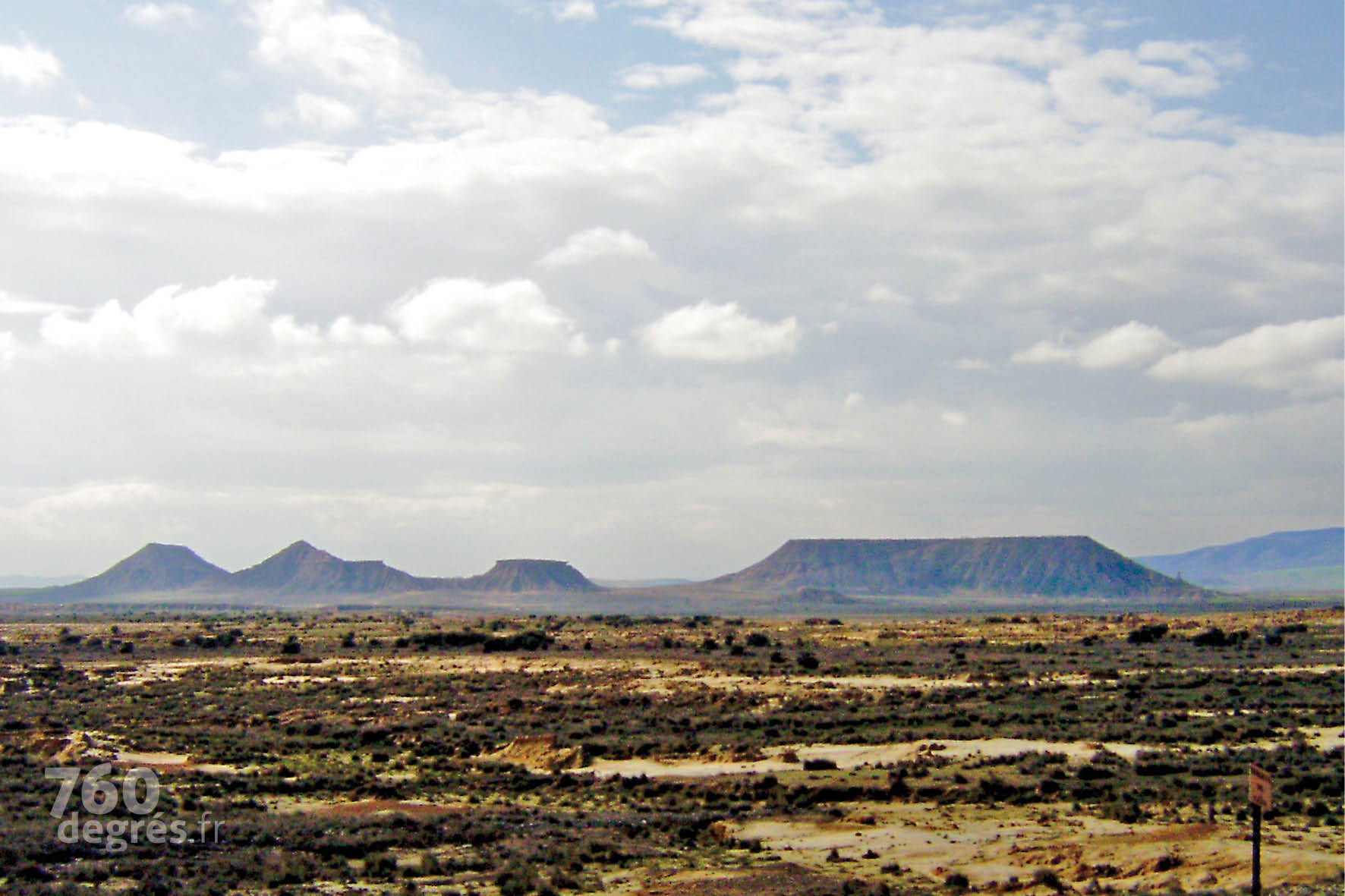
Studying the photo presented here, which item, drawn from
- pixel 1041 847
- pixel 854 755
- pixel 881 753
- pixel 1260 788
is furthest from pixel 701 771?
pixel 1260 788

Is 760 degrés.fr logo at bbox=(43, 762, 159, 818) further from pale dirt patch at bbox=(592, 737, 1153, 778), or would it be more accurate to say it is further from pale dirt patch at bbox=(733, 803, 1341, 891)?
pale dirt patch at bbox=(733, 803, 1341, 891)

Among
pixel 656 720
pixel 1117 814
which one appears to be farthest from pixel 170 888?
pixel 656 720

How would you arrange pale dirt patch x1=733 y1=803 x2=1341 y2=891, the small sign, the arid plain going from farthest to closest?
the arid plain → pale dirt patch x1=733 y1=803 x2=1341 y2=891 → the small sign

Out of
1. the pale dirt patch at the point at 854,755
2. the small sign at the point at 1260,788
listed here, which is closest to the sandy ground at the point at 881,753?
the pale dirt patch at the point at 854,755

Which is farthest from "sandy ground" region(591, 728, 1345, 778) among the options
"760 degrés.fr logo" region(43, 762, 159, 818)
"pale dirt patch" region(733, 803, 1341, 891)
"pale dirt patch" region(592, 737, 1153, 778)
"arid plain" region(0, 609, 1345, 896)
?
"760 degrés.fr logo" region(43, 762, 159, 818)

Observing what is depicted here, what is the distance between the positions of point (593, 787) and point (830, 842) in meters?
8.81

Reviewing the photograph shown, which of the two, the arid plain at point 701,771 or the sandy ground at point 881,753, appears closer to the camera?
the arid plain at point 701,771

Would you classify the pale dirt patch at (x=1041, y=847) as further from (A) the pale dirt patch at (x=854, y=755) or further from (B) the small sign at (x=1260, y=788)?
(A) the pale dirt patch at (x=854, y=755)

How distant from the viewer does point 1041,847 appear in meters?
19.9

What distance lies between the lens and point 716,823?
885 inches

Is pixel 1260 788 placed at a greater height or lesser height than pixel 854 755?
greater

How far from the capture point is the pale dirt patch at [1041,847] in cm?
1808

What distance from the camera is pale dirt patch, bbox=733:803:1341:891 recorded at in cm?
1808

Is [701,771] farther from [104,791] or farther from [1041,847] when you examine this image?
[104,791]
